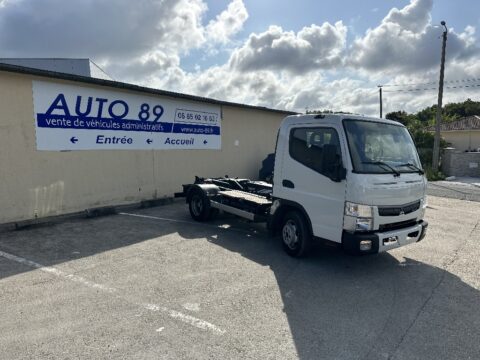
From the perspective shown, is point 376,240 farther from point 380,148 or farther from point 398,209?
point 380,148

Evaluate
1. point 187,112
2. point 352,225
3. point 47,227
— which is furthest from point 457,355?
point 187,112

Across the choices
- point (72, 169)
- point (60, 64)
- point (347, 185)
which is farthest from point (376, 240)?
point (60, 64)

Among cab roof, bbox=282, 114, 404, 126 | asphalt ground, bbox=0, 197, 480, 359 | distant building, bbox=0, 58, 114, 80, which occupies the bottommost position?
asphalt ground, bbox=0, 197, 480, 359

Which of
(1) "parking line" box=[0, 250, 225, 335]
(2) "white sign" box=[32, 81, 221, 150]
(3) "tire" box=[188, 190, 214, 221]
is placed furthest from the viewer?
(2) "white sign" box=[32, 81, 221, 150]

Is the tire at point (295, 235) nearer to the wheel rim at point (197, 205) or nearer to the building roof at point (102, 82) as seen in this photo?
the wheel rim at point (197, 205)

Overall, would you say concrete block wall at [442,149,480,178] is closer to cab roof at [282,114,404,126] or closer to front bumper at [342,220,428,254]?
cab roof at [282,114,404,126]

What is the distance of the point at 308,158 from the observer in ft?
18.2

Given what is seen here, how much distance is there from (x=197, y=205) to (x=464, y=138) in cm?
3123

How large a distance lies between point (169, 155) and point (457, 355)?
378 inches

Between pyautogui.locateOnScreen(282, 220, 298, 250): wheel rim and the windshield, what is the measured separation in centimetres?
157

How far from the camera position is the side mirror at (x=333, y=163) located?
4.92 m

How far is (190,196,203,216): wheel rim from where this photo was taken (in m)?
8.42

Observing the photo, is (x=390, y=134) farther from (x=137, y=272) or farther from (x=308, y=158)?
(x=137, y=272)

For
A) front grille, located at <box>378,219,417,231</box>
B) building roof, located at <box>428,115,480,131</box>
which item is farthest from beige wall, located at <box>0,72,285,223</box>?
building roof, located at <box>428,115,480,131</box>
